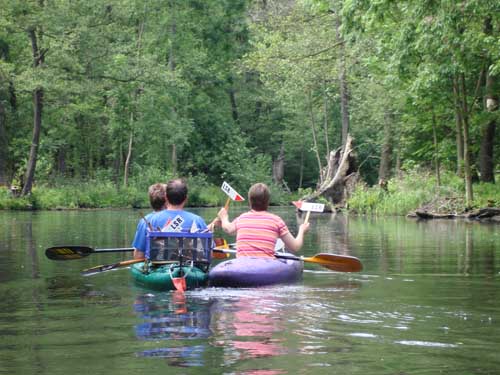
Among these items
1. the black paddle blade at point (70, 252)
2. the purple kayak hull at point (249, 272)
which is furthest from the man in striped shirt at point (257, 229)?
the black paddle blade at point (70, 252)

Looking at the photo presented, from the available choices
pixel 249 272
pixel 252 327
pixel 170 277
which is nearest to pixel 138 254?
pixel 170 277

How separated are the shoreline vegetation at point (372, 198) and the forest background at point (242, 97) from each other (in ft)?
0.31

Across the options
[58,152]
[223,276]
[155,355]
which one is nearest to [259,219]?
[223,276]

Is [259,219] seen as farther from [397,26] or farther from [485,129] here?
[485,129]

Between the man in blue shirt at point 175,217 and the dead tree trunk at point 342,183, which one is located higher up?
the dead tree trunk at point 342,183

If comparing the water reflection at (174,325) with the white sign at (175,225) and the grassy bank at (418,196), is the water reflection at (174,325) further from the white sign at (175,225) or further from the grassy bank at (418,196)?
the grassy bank at (418,196)

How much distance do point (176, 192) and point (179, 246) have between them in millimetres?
660

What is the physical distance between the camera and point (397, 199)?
114 feet

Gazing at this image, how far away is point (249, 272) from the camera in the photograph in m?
11.1

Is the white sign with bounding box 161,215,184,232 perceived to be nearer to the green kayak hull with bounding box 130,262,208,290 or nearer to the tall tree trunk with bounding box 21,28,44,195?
the green kayak hull with bounding box 130,262,208,290

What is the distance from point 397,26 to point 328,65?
789 inches

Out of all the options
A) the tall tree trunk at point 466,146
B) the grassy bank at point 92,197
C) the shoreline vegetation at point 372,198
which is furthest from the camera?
the grassy bank at point 92,197

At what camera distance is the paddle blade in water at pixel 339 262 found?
1249cm

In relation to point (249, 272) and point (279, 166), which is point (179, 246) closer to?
point (249, 272)
